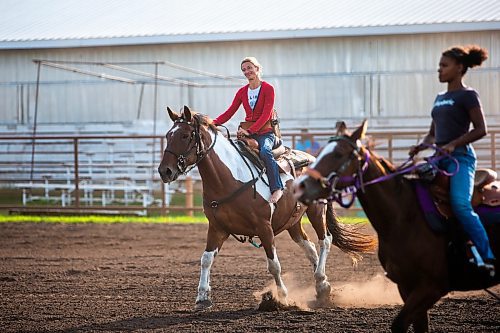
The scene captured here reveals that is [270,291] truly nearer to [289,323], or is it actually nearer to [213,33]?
[289,323]

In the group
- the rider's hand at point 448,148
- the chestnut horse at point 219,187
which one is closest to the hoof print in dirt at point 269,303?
the chestnut horse at point 219,187

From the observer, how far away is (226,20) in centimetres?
2597

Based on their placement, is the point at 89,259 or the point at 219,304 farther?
the point at 89,259

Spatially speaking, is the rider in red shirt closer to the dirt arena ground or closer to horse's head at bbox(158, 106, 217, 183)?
horse's head at bbox(158, 106, 217, 183)

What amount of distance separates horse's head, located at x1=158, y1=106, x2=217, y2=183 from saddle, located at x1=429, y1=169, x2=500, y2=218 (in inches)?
117

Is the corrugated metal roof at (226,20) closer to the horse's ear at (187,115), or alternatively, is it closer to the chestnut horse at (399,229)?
the horse's ear at (187,115)

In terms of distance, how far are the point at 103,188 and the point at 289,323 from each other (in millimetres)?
13799

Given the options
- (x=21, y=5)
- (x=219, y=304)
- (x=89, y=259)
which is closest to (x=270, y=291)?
(x=219, y=304)

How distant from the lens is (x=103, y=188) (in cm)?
2069

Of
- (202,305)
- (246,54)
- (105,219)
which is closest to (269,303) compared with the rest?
(202,305)

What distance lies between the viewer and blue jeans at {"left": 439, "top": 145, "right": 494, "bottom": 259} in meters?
5.74

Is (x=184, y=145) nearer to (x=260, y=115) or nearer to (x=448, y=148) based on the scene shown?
(x=260, y=115)

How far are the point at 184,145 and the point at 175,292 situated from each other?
7.06 feet

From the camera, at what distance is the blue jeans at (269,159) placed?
8.82 m
